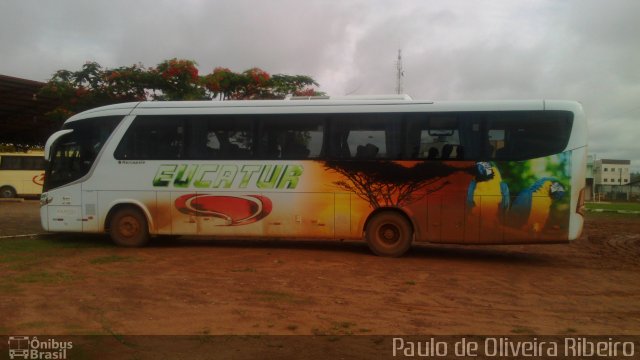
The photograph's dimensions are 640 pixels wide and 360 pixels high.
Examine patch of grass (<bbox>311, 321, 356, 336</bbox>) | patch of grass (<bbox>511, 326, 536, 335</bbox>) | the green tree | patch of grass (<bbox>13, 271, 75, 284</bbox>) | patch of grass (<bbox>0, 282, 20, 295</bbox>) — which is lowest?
patch of grass (<bbox>511, 326, 536, 335</bbox>)

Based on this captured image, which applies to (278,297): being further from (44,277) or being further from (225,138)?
(225,138)

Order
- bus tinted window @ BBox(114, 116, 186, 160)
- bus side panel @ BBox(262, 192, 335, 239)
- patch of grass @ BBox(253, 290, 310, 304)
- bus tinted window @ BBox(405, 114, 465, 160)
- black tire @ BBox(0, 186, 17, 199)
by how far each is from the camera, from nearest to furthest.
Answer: patch of grass @ BBox(253, 290, 310, 304)
bus tinted window @ BBox(405, 114, 465, 160)
bus side panel @ BBox(262, 192, 335, 239)
bus tinted window @ BBox(114, 116, 186, 160)
black tire @ BBox(0, 186, 17, 199)

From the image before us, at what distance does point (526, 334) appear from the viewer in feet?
18.5

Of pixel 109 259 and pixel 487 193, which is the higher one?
pixel 487 193

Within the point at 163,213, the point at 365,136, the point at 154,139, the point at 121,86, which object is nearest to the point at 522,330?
the point at 365,136

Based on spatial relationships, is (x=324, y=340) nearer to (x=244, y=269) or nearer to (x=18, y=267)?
(x=244, y=269)

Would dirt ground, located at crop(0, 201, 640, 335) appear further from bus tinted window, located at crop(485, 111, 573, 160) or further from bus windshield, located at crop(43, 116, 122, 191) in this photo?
bus tinted window, located at crop(485, 111, 573, 160)

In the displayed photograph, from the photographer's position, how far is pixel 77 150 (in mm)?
11844

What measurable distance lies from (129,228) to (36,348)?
6931 millimetres

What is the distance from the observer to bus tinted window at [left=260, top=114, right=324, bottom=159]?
1090 centimetres

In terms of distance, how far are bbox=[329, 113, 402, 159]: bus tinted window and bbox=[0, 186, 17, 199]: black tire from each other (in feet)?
89.8

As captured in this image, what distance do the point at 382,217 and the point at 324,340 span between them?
564cm

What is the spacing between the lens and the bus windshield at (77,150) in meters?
11.7

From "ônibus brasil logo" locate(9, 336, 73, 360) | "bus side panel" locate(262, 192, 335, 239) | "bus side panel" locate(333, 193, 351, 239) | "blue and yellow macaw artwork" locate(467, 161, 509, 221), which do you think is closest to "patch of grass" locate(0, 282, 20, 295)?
"ônibus brasil logo" locate(9, 336, 73, 360)
